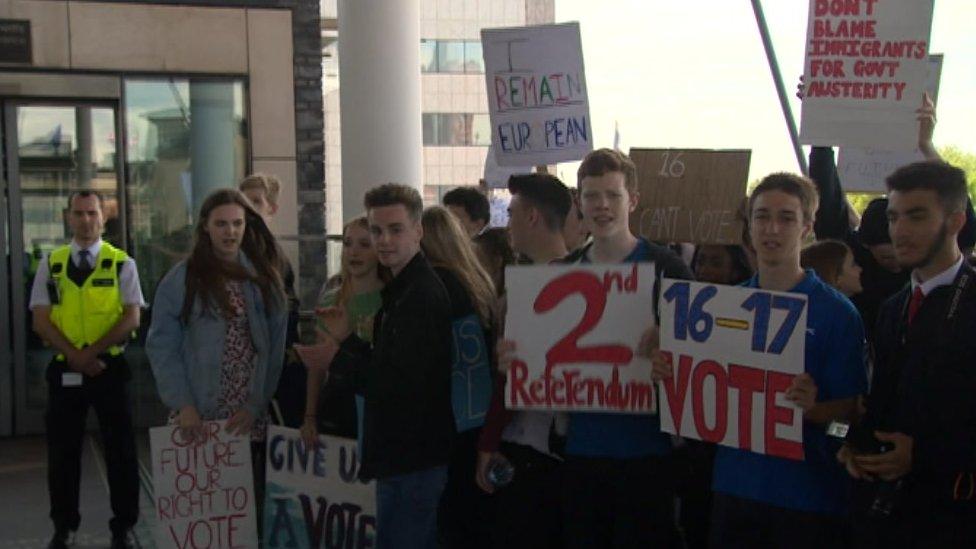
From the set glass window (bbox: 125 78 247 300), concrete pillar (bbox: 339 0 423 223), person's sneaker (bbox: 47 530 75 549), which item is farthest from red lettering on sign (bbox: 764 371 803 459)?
glass window (bbox: 125 78 247 300)

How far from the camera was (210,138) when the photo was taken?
419 inches

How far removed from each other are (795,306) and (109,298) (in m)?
4.67

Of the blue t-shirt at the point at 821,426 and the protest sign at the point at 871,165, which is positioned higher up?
the protest sign at the point at 871,165

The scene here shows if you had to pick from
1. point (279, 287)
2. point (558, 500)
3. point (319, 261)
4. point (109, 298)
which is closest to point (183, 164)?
point (319, 261)

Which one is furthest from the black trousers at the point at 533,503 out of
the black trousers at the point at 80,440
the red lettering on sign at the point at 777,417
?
the black trousers at the point at 80,440

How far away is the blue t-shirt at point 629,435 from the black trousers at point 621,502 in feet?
0.08

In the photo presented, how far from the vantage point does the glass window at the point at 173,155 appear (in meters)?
10.5

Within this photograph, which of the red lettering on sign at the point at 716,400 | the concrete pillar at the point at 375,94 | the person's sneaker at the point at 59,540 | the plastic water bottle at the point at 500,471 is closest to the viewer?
the red lettering on sign at the point at 716,400

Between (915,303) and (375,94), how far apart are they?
6.49 metres

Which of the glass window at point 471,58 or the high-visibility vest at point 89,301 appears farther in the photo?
the glass window at point 471,58

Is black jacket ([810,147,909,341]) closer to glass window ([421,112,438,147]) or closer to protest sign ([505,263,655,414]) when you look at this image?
protest sign ([505,263,655,414])

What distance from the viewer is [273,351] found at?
603cm

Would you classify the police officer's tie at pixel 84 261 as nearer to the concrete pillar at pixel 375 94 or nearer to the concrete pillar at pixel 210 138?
the concrete pillar at pixel 375 94

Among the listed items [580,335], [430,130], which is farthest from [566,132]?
[430,130]
